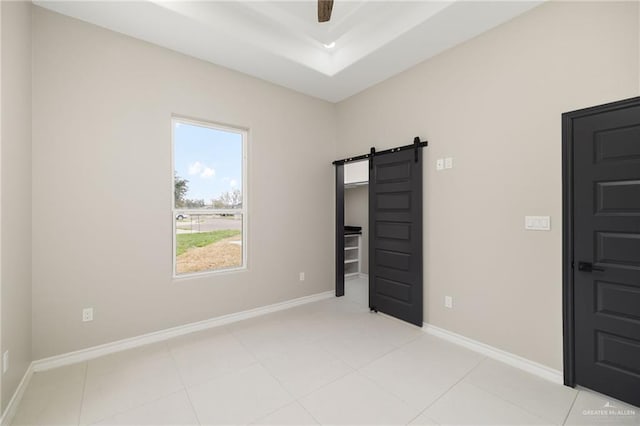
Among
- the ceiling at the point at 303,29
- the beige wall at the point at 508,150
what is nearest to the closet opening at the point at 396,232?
the beige wall at the point at 508,150

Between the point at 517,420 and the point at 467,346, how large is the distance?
39.8 inches

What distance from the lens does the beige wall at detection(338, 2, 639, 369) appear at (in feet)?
6.94

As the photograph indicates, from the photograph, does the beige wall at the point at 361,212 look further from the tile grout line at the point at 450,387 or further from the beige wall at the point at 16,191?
the beige wall at the point at 16,191

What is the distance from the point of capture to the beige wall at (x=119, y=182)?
2420mm

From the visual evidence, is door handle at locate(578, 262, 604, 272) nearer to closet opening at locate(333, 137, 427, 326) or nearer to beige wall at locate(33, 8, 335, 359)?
closet opening at locate(333, 137, 427, 326)

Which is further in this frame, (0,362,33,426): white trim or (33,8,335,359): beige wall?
(33,8,335,359): beige wall

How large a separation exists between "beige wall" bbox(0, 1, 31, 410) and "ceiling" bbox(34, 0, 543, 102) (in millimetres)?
672

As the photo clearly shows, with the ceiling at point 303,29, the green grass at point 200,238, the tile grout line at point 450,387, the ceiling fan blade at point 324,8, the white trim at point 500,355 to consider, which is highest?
the ceiling at point 303,29

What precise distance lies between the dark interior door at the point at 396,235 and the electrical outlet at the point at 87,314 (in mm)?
3098

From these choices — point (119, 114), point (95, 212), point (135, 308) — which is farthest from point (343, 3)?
point (135, 308)

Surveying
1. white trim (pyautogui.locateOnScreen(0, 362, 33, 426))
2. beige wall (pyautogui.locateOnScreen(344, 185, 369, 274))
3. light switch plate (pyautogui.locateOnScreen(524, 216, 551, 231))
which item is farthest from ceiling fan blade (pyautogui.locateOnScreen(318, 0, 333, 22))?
beige wall (pyautogui.locateOnScreen(344, 185, 369, 274))

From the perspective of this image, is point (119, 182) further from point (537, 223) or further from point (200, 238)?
point (537, 223)

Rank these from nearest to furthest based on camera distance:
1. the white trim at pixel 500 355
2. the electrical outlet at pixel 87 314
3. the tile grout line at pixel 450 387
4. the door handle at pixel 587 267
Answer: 1. the tile grout line at pixel 450 387
2. the door handle at pixel 587 267
3. the white trim at pixel 500 355
4. the electrical outlet at pixel 87 314

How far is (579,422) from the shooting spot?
1793 mm
